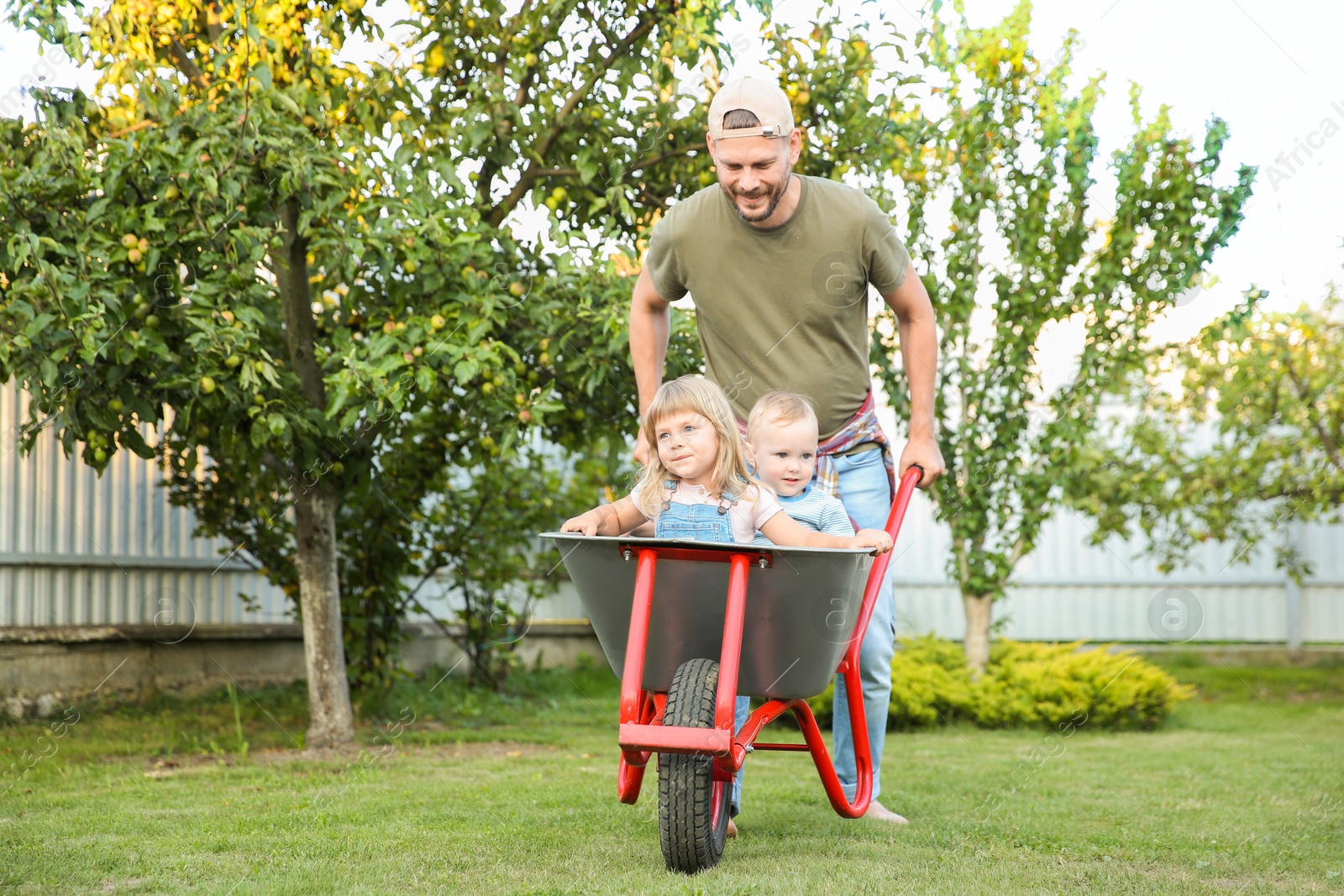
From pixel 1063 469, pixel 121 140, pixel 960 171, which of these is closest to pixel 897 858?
pixel 121 140

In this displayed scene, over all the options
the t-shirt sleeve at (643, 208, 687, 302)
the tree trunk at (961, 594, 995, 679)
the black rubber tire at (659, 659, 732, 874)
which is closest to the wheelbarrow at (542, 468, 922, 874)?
the black rubber tire at (659, 659, 732, 874)

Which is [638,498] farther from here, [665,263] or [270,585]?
[270,585]

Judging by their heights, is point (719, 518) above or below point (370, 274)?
below

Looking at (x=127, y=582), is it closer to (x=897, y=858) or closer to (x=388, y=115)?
(x=388, y=115)

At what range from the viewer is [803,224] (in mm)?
2693

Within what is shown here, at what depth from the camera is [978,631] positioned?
5.87 m

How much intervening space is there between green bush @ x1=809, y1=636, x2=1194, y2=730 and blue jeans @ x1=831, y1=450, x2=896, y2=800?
2434mm

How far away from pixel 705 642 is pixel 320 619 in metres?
2.37

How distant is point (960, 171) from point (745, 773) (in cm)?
289

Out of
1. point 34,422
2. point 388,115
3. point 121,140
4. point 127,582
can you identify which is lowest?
point 127,582

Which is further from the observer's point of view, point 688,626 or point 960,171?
point 960,171

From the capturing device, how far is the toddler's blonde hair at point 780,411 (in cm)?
254

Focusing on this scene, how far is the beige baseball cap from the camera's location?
248cm

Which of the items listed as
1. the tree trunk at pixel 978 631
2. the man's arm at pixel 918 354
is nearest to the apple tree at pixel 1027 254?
the tree trunk at pixel 978 631
